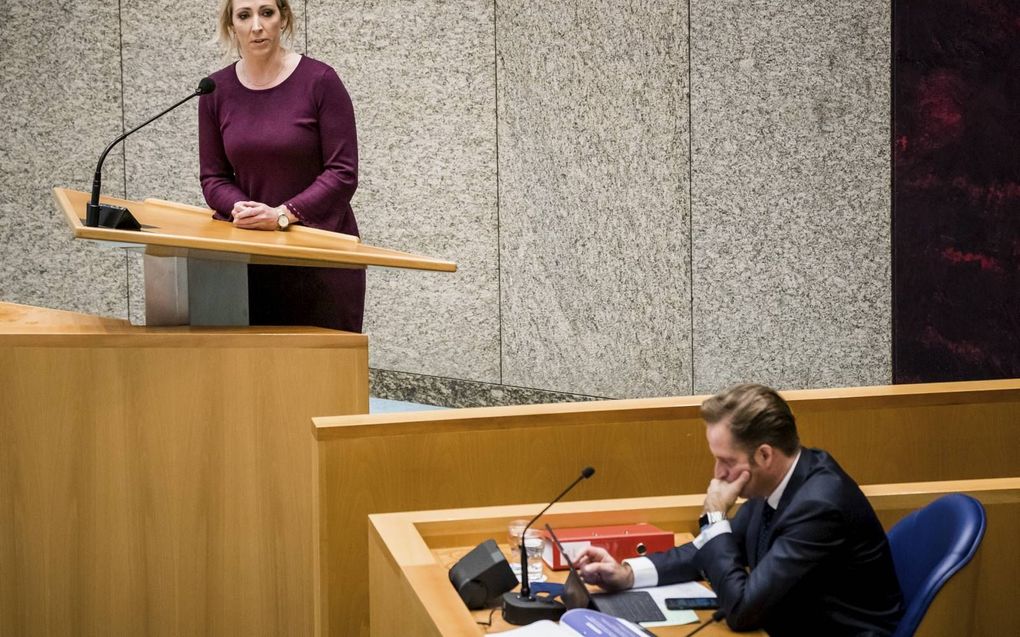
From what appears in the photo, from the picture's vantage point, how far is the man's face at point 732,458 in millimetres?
2412

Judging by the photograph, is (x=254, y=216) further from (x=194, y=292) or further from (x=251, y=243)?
(x=251, y=243)

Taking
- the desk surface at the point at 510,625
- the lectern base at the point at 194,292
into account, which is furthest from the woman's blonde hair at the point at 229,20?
the desk surface at the point at 510,625

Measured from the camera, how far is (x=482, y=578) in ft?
7.43

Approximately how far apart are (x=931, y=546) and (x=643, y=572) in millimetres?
529

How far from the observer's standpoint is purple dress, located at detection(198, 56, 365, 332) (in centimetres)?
364

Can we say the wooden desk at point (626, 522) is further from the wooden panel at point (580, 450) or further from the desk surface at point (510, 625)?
the wooden panel at point (580, 450)

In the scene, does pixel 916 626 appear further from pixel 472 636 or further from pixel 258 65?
pixel 258 65

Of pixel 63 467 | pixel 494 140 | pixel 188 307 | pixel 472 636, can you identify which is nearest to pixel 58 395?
pixel 63 467

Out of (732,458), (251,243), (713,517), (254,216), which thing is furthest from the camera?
(254,216)

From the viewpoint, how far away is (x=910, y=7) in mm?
4062

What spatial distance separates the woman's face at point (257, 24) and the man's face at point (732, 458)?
6.12ft

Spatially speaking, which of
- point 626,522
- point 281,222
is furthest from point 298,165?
point 626,522

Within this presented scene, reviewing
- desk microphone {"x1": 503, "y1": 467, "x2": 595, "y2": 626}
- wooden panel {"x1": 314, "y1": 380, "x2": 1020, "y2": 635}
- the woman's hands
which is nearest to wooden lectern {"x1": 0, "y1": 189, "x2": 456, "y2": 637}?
wooden panel {"x1": 314, "y1": 380, "x2": 1020, "y2": 635}

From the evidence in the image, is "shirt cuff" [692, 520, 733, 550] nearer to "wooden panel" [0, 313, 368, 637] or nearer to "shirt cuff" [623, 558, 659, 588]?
"shirt cuff" [623, 558, 659, 588]
